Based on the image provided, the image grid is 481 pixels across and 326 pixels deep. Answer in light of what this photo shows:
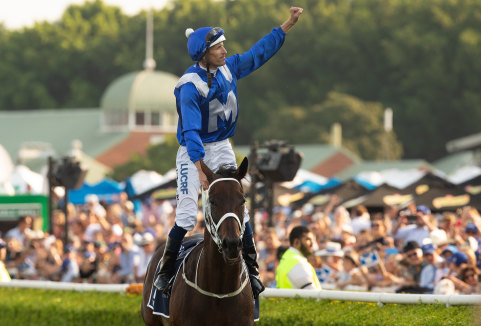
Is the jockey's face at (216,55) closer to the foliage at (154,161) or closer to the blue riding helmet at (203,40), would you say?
the blue riding helmet at (203,40)

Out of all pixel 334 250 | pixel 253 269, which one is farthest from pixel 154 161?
pixel 253 269

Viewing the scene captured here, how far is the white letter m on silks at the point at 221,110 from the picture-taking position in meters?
7.50

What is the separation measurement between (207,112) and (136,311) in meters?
4.01

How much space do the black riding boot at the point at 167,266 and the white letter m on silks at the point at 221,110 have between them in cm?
88

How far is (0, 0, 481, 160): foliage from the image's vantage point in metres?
72.9

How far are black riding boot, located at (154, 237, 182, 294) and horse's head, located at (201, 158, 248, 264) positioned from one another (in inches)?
27.2

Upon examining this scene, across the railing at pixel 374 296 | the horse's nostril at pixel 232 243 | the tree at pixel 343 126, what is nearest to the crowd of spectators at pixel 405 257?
the railing at pixel 374 296

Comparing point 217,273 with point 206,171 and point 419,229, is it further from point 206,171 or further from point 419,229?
point 419,229

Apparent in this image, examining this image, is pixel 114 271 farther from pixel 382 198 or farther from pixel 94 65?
pixel 94 65

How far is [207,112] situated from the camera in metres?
7.51

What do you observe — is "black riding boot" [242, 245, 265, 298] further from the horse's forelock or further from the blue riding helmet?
the blue riding helmet

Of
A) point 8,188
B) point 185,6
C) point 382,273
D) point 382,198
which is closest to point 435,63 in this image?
point 185,6

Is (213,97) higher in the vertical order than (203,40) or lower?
lower

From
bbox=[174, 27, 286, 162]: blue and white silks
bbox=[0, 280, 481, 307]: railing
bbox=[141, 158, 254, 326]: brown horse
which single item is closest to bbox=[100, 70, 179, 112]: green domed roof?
bbox=[0, 280, 481, 307]: railing
